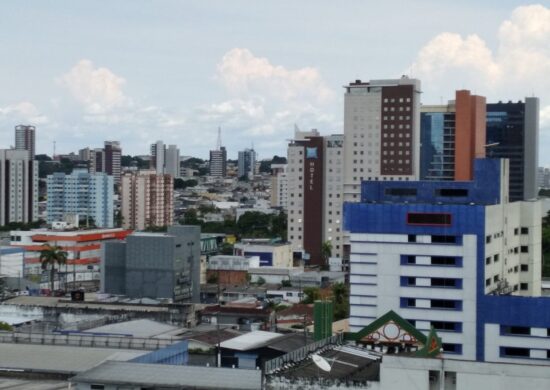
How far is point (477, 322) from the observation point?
151ft

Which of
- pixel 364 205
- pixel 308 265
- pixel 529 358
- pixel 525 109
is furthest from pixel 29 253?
pixel 525 109

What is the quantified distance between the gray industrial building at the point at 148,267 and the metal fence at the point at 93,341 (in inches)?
1326

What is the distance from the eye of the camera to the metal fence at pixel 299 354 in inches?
1357

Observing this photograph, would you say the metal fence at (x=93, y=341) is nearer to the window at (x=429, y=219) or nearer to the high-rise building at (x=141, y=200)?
the window at (x=429, y=219)

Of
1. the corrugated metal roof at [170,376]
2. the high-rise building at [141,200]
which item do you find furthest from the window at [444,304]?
the high-rise building at [141,200]

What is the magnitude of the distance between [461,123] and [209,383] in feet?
298

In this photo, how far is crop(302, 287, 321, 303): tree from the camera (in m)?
82.3

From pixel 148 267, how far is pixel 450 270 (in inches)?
1545

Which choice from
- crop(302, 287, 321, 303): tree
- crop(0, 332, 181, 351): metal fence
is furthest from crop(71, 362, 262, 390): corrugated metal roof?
crop(302, 287, 321, 303): tree

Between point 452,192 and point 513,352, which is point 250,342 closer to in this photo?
point 513,352

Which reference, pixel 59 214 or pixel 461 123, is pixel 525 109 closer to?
pixel 461 123

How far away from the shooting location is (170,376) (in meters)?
35.1

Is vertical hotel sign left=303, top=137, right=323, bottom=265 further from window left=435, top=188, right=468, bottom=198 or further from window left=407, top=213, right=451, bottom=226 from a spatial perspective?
window left=407, top=213, right=451, bottom=226

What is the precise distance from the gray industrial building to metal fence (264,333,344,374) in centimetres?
4127
